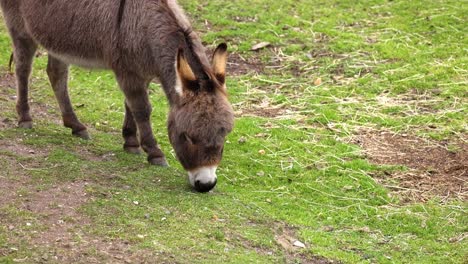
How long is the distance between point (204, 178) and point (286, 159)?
1831 millimetres

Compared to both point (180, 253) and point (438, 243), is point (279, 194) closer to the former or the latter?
point (438, 243)

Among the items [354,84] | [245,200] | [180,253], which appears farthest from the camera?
[354,84]

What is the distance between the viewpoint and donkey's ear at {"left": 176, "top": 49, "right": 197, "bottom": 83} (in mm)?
6672

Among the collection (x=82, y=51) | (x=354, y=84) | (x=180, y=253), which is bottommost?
(x=354, y=84)

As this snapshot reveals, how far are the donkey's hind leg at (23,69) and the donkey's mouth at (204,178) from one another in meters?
2.43

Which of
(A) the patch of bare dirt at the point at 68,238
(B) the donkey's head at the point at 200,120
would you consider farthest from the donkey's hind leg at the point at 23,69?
(B) the donkey's head at the point at 200,120

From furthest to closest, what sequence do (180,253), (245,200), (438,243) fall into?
1. (245,200)
2. (438,243)
3. (180,253)

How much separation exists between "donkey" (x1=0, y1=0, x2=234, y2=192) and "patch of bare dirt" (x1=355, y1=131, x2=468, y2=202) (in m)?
2.12

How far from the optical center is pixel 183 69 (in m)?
6.69

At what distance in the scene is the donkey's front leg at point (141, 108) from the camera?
7406 millimetres

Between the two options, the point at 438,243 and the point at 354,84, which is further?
the point at 354,84

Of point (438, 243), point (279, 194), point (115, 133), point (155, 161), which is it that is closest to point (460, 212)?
point (438, 243)

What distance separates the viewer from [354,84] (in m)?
10.4

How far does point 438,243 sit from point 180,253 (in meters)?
2.29
